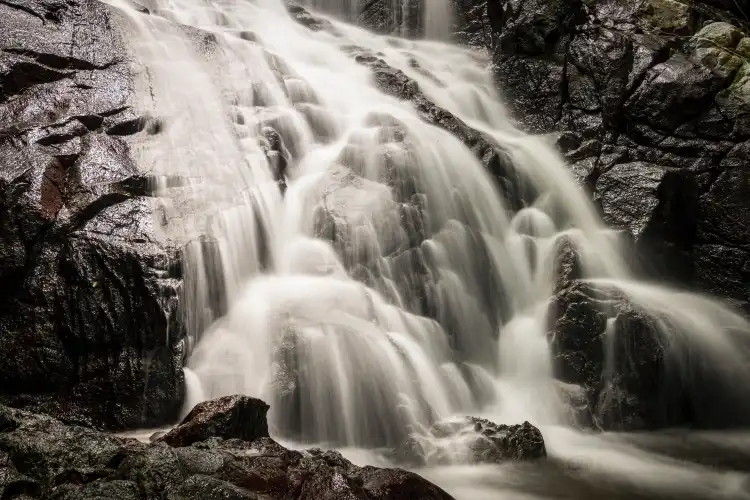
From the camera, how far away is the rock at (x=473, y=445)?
23.6 feet

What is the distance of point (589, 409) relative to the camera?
9.21 m

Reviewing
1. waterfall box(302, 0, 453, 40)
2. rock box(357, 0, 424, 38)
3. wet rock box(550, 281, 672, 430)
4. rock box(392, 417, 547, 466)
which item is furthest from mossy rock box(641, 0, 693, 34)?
rock box(392, 417, 547, 466)

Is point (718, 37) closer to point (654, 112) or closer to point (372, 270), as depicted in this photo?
point (654, 112)

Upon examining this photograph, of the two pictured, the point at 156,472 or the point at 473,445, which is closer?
the point at 156,472

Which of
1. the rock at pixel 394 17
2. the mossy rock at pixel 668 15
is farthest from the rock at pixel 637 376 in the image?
the rock at pixel 394 17

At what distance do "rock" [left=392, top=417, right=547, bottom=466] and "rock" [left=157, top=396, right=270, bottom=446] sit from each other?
6.56ft

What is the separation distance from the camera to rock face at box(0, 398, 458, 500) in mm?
3979

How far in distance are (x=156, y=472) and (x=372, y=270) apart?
245 inches

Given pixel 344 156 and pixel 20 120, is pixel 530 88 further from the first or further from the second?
pixel 20 120

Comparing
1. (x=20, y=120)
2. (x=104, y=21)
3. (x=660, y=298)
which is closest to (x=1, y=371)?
(x=20, y=120)

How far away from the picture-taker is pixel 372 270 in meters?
10.1

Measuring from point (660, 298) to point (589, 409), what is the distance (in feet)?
9.45

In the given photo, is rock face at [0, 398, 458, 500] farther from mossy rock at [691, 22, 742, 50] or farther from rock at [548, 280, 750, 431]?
mossy rock at [691, 22, 742, 50]

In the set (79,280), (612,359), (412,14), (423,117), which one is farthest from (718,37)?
(79,280)
